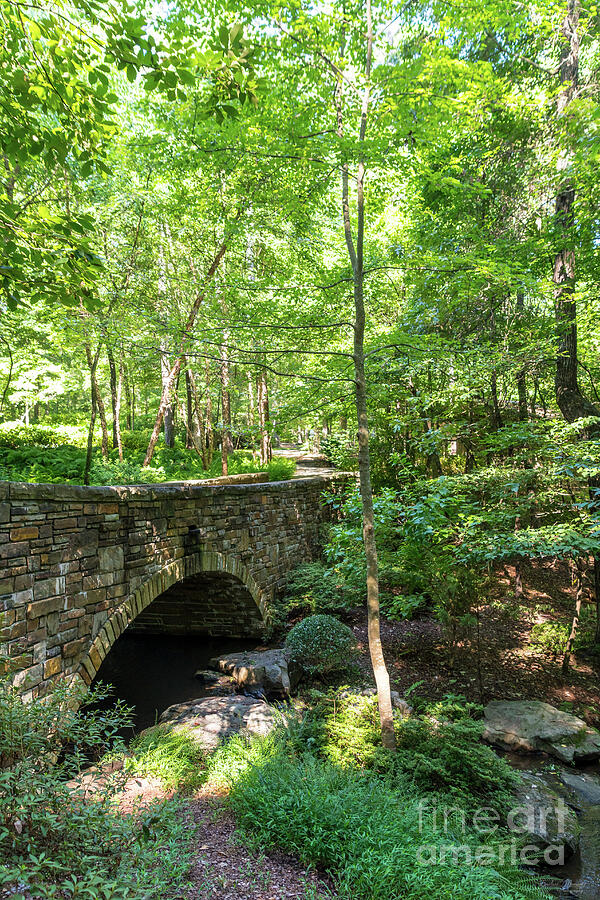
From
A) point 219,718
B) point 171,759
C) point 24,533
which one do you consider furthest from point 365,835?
point 24,533

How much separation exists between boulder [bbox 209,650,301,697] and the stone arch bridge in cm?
128

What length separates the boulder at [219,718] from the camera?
16.0 feet

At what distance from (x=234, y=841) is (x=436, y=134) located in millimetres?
5416

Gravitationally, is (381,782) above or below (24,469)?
below

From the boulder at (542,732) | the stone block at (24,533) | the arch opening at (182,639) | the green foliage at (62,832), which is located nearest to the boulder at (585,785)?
the boulder at (542,732)

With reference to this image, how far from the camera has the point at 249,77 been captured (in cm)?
266

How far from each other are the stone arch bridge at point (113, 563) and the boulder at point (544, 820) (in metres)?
4.01

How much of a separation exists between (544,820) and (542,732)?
4.55ft

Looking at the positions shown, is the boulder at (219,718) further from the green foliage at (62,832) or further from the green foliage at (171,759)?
the green foliage at (62,832)

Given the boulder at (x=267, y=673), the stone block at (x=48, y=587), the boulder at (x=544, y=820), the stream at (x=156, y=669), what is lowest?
the stream at (x=156, y=669)

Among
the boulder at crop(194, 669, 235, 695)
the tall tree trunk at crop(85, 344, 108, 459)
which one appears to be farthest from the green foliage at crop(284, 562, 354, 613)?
the tall tree trunk at crop(85, 344, 108, 459)

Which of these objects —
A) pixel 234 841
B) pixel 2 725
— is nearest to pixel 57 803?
pixel 2 725

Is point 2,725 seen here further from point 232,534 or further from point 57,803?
point 232,534

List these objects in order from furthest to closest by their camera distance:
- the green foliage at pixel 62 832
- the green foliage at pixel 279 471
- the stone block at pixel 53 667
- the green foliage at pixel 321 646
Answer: the green foliage at pixel 279 471 → the green foliage at pixel 321 646 → the stone block at pixel 53 667 → the green foliage at pixel 62 832
